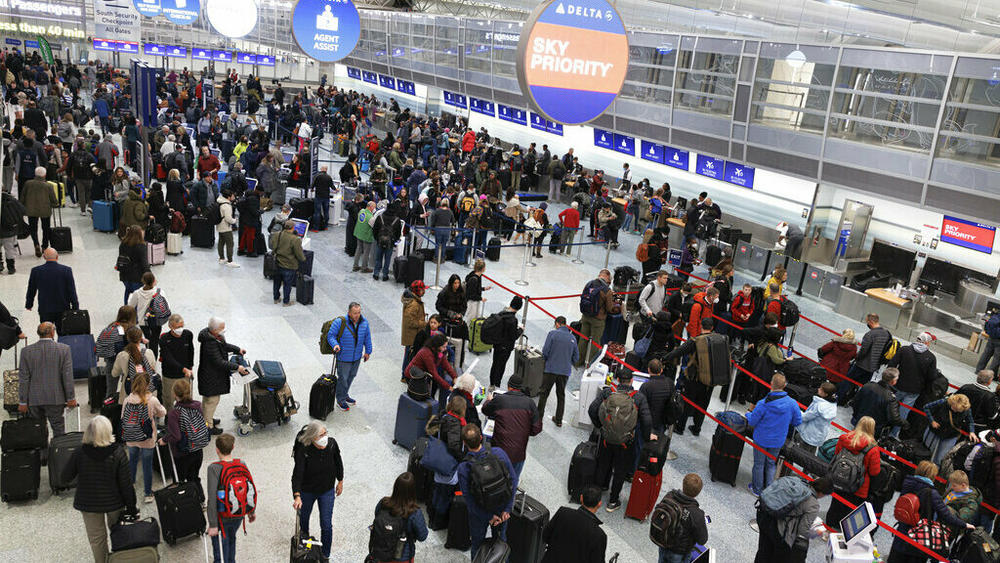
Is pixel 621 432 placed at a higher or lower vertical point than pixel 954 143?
lower

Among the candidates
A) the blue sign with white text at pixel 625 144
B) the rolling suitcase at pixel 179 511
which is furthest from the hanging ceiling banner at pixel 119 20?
the rolling suitcase at pixel 179 511

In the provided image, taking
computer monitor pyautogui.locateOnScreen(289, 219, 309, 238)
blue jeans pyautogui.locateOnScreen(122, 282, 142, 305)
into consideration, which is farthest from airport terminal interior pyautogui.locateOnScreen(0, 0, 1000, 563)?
computer monitor pyautogui.locateOnScreen(289, 219, 309, 238)

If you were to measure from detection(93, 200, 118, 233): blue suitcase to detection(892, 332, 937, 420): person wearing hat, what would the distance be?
15048 mm

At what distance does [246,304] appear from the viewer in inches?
482

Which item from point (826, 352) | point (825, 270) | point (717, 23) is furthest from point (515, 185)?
point (826, 352)

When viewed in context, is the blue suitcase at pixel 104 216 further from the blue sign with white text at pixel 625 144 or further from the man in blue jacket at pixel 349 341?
the blue sign with white text at pixel 625 144

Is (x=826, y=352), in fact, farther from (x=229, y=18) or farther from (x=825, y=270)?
(x=229, y=18)

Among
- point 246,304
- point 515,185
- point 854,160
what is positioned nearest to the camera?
point 246,304

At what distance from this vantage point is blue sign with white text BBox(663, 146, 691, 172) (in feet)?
71.2

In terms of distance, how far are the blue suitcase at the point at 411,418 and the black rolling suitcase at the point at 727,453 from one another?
3478 millimetres

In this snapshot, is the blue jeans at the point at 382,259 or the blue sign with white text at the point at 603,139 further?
the blue sign with white text at the point at 603,139

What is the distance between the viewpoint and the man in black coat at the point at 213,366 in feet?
25.3

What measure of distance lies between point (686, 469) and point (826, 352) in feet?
12.2

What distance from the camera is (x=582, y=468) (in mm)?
7668
